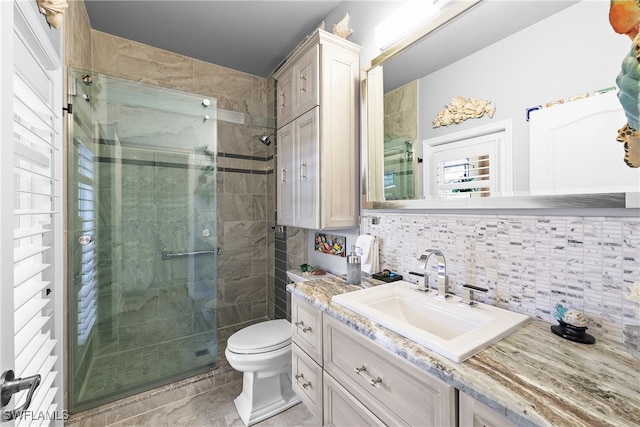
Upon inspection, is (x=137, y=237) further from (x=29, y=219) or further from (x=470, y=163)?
(x=470, y=163)

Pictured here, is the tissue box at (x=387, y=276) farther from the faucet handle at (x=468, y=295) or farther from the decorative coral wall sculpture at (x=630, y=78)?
the decorative coral wall sculpture at (x=630, y=78)

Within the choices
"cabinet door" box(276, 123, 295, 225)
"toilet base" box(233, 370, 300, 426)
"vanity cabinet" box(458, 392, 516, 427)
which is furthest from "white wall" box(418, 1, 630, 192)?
"toilet base" box(233, 370, 300, 426)

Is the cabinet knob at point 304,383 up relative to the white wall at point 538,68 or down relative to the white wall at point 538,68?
down

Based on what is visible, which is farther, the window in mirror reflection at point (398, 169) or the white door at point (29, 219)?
the window in mirror reflection at point (398, 169)

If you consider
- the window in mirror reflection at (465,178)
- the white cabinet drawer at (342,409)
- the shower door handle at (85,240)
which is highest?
the window in mirror reflection at (465,178)

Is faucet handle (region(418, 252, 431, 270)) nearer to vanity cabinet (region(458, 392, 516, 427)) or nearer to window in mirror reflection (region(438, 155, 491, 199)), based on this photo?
window in mirror reflection (region(438, 155, 491, 199))

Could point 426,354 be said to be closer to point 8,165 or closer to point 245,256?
point 8,165

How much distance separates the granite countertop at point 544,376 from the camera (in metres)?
0.54

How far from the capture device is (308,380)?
1294 mm

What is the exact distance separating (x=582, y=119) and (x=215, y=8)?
2.16 meters

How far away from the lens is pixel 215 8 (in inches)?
74.2

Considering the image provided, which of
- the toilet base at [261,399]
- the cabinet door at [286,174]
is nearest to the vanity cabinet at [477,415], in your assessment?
the toilet base at [261,399]

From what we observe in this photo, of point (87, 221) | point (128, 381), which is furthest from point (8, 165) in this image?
point (128, 381)

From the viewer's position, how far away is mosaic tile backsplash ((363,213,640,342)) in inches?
31.9
